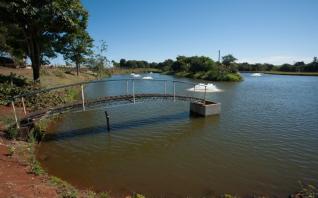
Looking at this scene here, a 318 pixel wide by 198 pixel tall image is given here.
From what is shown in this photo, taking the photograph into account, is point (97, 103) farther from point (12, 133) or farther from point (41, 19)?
point (41, 19)

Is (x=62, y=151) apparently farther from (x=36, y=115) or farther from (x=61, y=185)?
(x=61, y=185)

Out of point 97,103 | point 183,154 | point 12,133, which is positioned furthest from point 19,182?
point 97,103

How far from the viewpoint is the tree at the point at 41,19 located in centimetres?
1877

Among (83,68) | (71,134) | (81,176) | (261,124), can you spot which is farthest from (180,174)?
(83,68)

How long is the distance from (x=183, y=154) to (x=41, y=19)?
1576cm

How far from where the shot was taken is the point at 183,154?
12.9 m

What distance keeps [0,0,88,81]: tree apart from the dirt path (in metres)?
13.4

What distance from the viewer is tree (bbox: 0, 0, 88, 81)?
1877 centimetres

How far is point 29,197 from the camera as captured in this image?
6.65 metres

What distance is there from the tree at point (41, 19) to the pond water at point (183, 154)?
7988 millimetres

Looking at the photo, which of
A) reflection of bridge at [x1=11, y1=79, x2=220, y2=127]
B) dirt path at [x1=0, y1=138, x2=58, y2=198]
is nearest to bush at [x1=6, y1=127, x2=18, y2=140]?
reflection of bridge at [x1=11, y1=79, x2=220, y2=127]

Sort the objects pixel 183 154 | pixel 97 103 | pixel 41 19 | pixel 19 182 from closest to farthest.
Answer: pixel 19 182
pixel 183 154
pixel 97 103
pixel 41 19

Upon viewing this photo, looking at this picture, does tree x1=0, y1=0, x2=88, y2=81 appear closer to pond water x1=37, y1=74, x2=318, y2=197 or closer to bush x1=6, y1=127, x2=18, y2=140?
pond water x1=37, y1=74, x2=318, y2=197

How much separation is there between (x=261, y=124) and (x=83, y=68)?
275 feet
